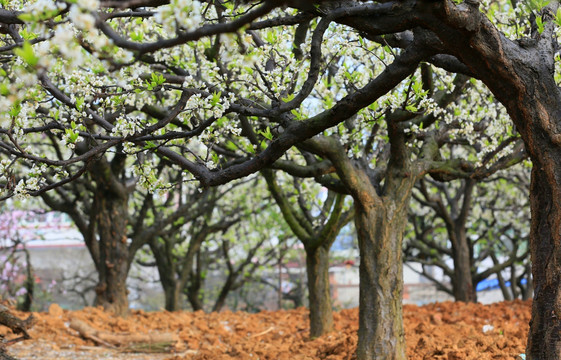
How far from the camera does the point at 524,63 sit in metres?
4.64

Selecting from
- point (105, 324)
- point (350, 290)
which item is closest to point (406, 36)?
point (105, 324)

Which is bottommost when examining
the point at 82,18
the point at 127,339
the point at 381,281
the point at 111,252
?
the point at 127,339

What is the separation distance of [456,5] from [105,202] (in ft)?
30.4

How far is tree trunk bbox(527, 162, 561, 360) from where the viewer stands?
464 centimetres

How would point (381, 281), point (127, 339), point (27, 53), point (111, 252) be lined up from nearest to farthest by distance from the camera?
1. point (27, 53)
2. point (381, 281)
3. point (127, 339)
4. point (111, 252)

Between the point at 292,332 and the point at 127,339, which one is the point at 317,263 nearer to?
the point at 292,332

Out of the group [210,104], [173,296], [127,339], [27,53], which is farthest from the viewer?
[173,296]

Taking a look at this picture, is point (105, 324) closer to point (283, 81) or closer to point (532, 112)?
point (283, 81)

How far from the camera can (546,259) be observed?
4.74 metres

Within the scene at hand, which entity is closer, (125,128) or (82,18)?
(82,18)

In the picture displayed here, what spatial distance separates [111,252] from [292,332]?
159 inches

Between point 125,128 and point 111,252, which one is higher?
point 125,128

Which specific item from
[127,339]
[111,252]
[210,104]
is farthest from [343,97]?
[111,252]

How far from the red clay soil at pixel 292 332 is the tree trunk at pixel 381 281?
2.16 feet
